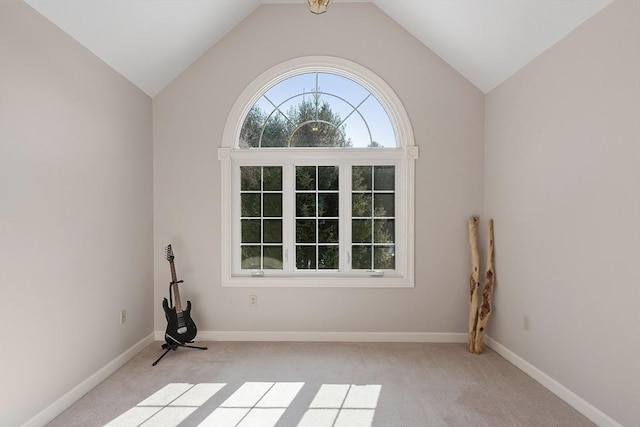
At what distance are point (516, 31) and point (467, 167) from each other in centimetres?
142

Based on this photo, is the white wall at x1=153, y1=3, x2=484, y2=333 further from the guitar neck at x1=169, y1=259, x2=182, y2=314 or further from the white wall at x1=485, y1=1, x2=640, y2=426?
the white wall at x1=485, y1=1, x2=640, y2=426

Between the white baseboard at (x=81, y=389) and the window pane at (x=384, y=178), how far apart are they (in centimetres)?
281

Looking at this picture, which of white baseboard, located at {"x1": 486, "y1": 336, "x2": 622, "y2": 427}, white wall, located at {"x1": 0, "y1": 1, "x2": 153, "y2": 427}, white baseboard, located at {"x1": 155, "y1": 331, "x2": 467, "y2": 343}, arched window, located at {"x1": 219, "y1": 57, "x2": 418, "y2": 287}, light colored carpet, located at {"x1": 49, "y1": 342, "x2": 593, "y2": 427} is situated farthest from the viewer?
arched window, located at {"x1": 219, "y1": 57, "x2": 418, "y2": 287}

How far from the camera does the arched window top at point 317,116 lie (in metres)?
4.43

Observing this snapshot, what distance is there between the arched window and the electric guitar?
2.10 feet

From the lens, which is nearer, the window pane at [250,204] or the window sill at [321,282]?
the window sill at [321,282]

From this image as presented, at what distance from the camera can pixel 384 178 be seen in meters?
4.42

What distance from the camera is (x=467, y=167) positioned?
14.0 ft

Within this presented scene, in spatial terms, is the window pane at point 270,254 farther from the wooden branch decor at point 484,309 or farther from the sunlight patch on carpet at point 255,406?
the wooden branch decor at point 484,309

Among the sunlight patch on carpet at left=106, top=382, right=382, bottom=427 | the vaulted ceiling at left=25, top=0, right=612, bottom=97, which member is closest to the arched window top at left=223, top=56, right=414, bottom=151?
the vaulted ceiling at left=25, top=0, right=612, bottom=97

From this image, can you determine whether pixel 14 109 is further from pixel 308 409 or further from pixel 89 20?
pixel 308 409

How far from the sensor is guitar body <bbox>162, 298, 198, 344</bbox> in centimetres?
388

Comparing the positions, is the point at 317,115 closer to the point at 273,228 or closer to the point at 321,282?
the point at 273,228

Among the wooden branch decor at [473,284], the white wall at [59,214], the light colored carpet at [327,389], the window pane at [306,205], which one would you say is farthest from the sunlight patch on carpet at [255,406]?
the window pane at [306,205]
